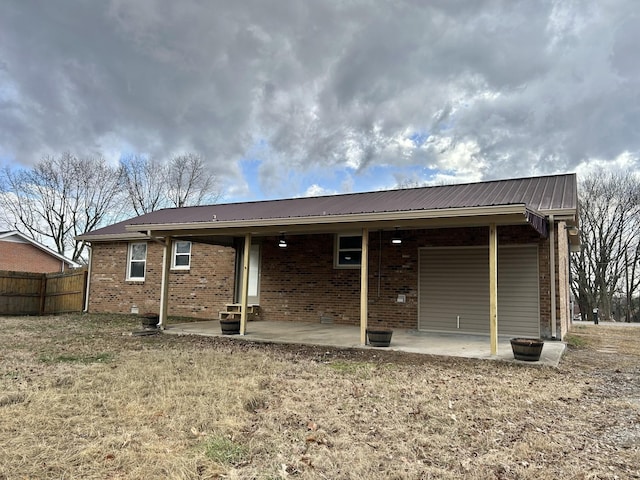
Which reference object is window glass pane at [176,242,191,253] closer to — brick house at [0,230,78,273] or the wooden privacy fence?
the wooden privacy fence

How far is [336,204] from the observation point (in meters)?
11.9

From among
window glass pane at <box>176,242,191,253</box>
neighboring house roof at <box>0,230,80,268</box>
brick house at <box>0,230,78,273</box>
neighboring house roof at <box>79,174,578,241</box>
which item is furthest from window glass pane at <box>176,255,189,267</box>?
neighboring house roof at <box>0,230,80,268</box>

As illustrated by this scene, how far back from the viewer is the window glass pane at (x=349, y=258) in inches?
450

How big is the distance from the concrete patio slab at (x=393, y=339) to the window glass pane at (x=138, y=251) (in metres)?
3.99

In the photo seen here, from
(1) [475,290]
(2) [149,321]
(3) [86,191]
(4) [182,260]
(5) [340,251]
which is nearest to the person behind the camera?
(1) [475,290]

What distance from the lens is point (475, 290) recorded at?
972 centimetres

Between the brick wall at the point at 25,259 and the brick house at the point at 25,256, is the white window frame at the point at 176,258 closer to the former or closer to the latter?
the brick house at the point at 25,256

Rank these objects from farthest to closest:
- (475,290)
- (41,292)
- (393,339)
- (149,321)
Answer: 1. (41,292)
2. (149,321)
3. (475,290)
4. (393,339)

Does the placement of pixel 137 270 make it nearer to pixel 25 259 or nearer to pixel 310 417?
pixel 310 417

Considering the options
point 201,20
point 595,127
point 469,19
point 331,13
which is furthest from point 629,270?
point 201,20

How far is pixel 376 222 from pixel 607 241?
27943 mm

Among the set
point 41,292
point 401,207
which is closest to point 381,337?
point 401,207

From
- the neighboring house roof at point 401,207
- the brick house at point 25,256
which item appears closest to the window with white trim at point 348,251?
the neighboring house roof at point 401,207

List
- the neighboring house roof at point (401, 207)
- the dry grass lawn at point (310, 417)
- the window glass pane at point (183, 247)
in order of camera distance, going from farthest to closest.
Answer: the window glass pane at point (183, 247), the neighboring house roof at point (401, 207), the dry grass lawn at point (310, 417)
